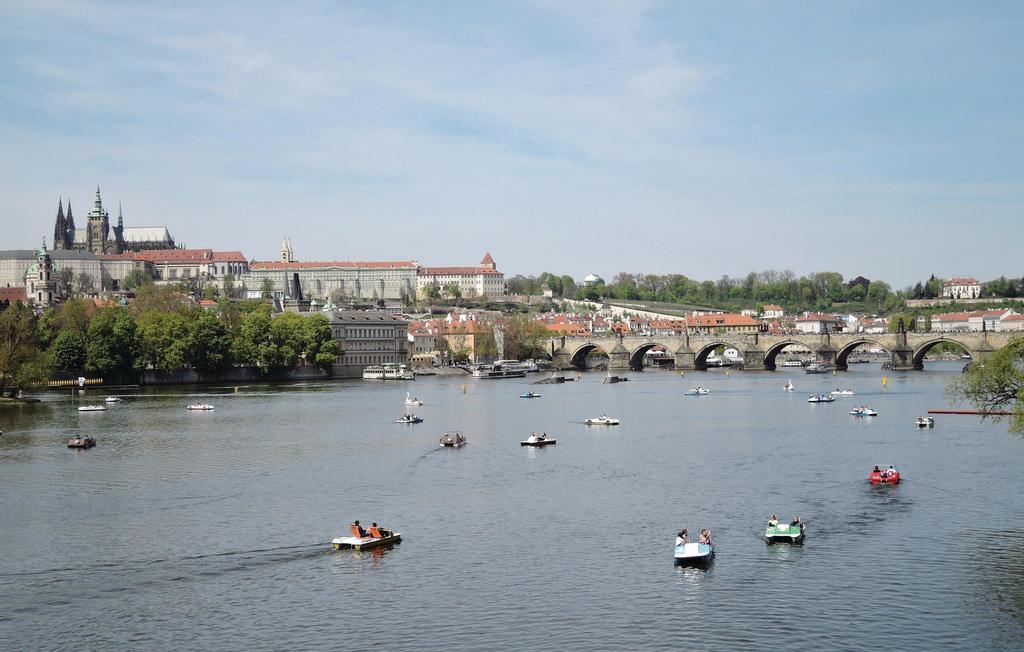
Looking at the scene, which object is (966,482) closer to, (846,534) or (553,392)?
(846,534)

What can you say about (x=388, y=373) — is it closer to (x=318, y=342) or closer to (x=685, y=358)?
(x=318, y=342)

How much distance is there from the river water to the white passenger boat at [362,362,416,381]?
59.8 m

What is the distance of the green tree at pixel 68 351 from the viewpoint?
3671 inches

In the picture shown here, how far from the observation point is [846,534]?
30.5 m

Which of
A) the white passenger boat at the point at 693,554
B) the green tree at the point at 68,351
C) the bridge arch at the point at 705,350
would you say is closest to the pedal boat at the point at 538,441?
the white passenger boat at the point at 693,554

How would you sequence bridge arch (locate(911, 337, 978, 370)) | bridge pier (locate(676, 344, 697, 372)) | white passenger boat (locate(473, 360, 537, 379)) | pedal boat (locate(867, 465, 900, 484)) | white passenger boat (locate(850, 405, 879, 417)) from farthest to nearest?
1. bridge pier (locate(676, 344, 697, 372))
2. white passenger boat (locate(473, 360, 537, 379))
3. bridge arch (locate(911, 337, 978, 370))
4. white passenger boat (locate(850, 405, 879, 417))
5. pedal boat (locate(867, 465, 900, 484))

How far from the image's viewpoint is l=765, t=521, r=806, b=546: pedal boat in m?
29.2

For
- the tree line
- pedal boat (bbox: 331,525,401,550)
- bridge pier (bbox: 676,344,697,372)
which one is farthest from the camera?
bridge pier (bbox: 676,344,697,372)

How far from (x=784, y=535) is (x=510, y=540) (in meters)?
6.74

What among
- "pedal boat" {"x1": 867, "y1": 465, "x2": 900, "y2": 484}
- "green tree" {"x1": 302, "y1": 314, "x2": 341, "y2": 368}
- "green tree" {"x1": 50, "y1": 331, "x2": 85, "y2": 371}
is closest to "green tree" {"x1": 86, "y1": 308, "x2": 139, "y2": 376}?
"green tree" {"x1": 50, "y1": 331, "x2": 85, "y2": 371}

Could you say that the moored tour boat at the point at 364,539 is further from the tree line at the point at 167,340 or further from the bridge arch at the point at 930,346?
the bridge arch at the point at 930,346

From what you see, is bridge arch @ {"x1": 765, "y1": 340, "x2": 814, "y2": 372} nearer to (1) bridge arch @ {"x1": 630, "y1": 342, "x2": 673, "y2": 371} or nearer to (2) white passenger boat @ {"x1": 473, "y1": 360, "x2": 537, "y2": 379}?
(1) bridge arch @ {"x1": 630, "y1": 342, "x2": 673, "y2": 371}

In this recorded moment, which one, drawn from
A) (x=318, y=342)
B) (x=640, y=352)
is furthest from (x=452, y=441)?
(x=640, y=352)

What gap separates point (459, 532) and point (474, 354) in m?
112
